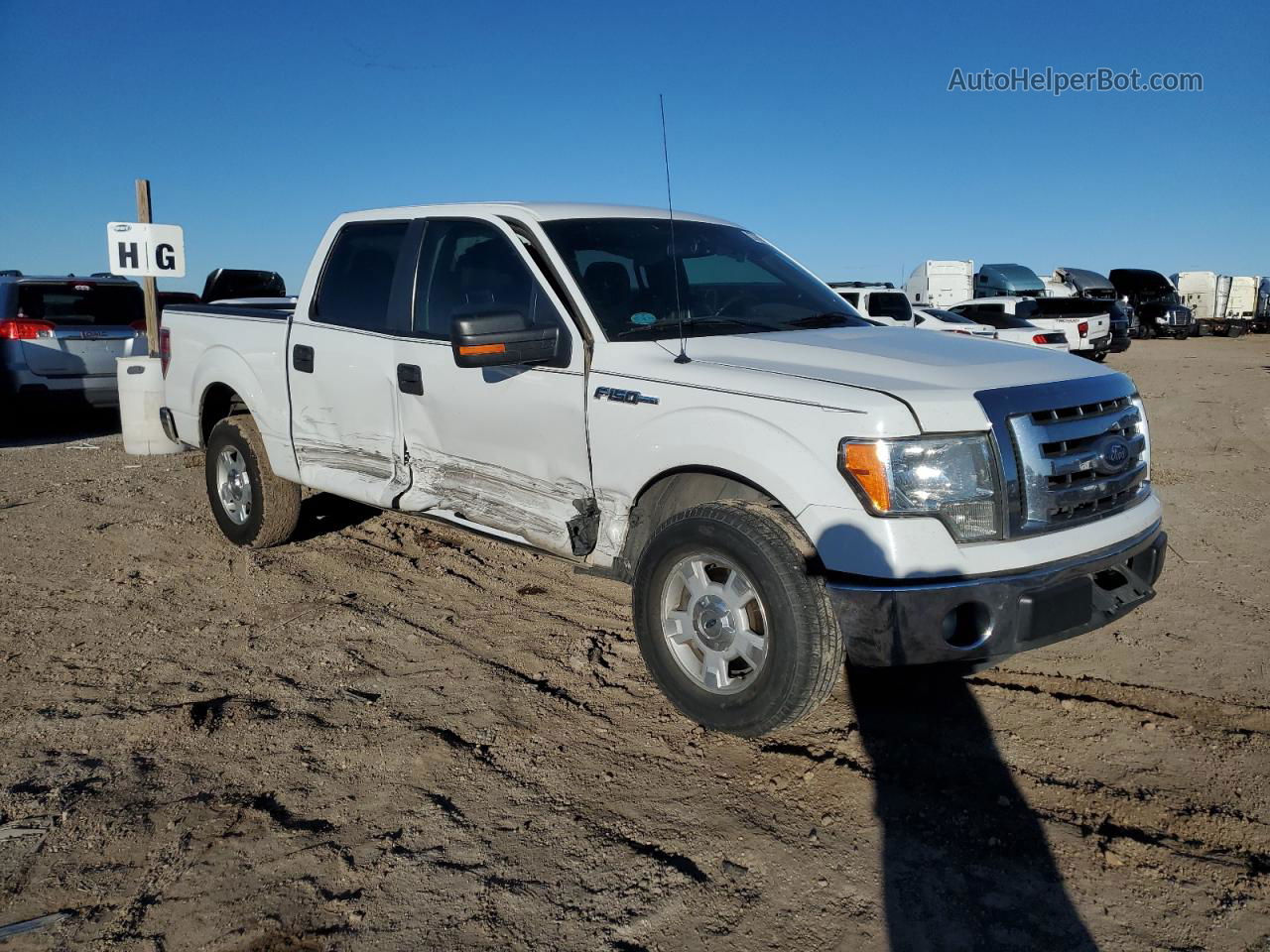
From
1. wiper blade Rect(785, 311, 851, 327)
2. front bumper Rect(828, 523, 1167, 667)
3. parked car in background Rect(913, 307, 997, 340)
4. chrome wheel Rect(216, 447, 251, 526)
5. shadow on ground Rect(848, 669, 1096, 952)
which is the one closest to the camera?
shadow on ground Rect(848, 669, 1096, 952)

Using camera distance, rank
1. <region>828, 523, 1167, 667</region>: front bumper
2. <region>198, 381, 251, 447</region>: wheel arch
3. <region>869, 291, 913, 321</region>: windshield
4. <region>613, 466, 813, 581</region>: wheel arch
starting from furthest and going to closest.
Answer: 1. <region>869, 291, 913, 321</region>: windshield
2. <region>198, 381, 251, 447</region>: wheel arch
3. <region>613, 466, 813, 581</region>: wheel arch
4. <region>828, 523, 1167, 667</region>: front bumper

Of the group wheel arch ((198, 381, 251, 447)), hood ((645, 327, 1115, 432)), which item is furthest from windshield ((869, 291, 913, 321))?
hood ((645, 327, 1115, 432))

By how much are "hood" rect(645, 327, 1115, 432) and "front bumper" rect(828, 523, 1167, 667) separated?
1.65 ft

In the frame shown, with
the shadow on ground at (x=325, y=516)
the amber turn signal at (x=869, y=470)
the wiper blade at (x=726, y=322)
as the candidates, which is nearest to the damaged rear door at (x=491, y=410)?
the wiper blade at (x=726, y=322)

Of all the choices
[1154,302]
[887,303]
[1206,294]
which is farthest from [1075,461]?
[1206,294]

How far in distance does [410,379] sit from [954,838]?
3018 mm

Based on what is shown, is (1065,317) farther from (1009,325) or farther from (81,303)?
(81,303)

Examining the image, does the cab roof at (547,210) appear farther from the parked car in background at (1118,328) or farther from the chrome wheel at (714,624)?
the parked car in background at (1118,328)

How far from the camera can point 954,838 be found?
2.96m

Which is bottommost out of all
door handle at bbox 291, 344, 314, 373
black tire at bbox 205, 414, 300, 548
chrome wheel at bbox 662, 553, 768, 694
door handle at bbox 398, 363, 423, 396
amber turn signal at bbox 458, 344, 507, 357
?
chrome wheel at bbox 662, 553, 768, 694

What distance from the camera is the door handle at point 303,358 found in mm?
5289

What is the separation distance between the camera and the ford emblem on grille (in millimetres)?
3443

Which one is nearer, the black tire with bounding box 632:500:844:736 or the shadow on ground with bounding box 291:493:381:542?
the black tire with bounding box 632:500:844:736

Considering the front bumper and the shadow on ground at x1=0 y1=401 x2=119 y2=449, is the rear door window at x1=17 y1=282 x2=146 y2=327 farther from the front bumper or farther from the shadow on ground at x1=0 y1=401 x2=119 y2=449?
the front bumper
